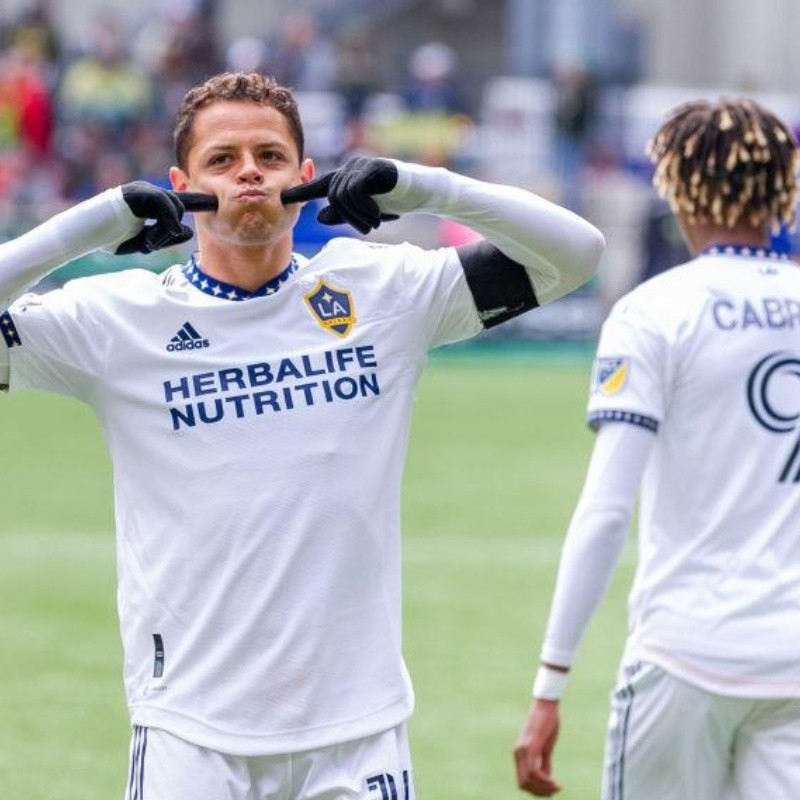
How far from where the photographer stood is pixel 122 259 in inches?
818

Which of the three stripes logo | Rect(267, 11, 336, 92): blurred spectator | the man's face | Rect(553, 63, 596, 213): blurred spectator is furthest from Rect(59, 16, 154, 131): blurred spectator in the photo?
the three stripes logo

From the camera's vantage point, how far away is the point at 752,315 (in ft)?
14.7

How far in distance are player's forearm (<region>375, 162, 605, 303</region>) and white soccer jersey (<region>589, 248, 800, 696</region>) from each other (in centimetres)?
37

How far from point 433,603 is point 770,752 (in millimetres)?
6567

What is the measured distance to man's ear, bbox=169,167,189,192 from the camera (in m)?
4.75

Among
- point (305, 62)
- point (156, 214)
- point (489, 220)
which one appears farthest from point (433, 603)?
point (305, 62)

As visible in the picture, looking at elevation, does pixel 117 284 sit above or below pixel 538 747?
above

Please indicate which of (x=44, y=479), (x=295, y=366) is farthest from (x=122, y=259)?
(x=295, y=366)

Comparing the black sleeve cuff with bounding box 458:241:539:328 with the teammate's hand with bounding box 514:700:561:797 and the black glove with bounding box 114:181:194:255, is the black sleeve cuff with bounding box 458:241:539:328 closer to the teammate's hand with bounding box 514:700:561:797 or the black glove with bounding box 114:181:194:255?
the black glove with bounding box 114:181:194:255

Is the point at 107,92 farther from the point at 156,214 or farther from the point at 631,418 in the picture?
the point at 631,418

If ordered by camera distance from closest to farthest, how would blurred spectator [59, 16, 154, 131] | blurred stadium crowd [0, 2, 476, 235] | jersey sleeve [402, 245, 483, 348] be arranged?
jersey sleeve [402, 245, 483, 348]
blurred stadium crowd [0, 2, 476, 235]
blurred spectator [59, 16, 154, 131]

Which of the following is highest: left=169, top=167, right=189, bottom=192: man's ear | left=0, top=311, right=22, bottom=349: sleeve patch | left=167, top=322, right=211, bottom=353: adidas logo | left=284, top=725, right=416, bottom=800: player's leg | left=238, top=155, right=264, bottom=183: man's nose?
left=238, top=155, right=264, bottom=183: man's nose

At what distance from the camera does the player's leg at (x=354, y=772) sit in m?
4.41

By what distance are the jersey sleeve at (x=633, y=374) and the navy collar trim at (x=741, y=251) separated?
0.75ft
